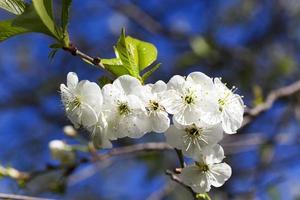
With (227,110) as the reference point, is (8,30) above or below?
above

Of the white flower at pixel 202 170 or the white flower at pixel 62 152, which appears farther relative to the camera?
the white flower at pixel 62 152

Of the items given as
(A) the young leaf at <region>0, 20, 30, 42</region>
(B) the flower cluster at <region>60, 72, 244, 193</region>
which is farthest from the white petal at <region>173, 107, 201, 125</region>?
(A) the young leaf at <region>0, 20, 30, 42</region>

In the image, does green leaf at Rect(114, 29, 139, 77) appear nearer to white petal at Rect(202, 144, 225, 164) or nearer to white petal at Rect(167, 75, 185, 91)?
white petal at Rect(167, 75, 185, 91)

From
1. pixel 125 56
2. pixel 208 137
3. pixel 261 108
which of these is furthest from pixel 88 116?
pixel 261 108

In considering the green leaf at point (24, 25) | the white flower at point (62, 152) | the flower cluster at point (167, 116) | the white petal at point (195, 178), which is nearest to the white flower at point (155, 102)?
the flower cluster at point (167, 116)

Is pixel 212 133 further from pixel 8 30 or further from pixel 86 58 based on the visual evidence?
pixel 8 30

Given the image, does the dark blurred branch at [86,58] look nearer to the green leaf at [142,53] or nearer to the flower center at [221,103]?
the green leaf at [142,53]
